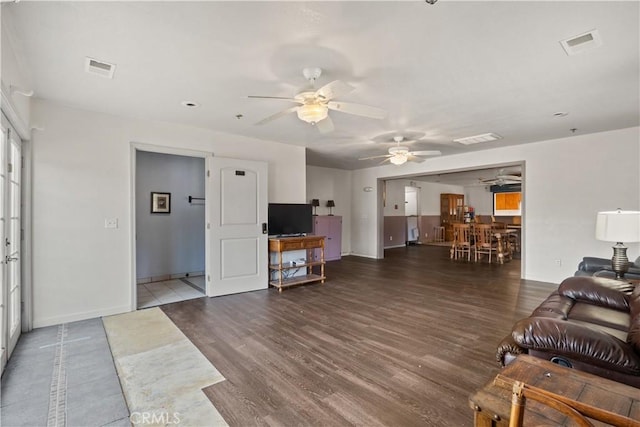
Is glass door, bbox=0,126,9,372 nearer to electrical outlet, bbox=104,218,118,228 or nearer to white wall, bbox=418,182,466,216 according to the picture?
electrical outlet, bbox=104,218,118,228

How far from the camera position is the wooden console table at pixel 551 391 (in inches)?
39.8

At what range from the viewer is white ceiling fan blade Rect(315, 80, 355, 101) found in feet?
8.06

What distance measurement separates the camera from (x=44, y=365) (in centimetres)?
257

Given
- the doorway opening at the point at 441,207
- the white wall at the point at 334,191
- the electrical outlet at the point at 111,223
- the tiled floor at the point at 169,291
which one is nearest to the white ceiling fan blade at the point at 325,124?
the electrical outlet at the point at 111,223

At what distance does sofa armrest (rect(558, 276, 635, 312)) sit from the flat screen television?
381cm

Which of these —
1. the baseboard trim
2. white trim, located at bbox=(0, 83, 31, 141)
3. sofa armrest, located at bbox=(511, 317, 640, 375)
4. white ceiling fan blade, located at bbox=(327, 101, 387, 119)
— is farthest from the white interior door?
sofa armrest, located at bbox=(511, 317, 640, 375)

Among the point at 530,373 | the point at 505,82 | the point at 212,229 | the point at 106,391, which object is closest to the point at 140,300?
the point at 212,229

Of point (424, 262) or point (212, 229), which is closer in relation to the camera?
point (212, 229)

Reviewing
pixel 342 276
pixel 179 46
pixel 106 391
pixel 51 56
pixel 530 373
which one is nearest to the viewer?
pixel 530 373

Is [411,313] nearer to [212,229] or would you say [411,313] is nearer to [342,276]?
[342,276]

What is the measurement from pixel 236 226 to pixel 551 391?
4.29 meters

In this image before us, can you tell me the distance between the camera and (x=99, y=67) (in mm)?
2709

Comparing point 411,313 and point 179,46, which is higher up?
point 179,46

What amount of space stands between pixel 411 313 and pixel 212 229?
10.1 feet
